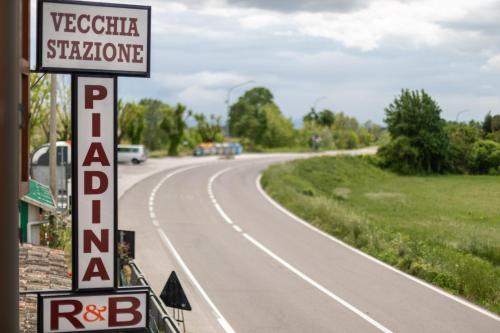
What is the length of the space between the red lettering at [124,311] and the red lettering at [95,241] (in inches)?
24.9

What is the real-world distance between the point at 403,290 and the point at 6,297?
1617 cm

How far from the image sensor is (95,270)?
29.2ft

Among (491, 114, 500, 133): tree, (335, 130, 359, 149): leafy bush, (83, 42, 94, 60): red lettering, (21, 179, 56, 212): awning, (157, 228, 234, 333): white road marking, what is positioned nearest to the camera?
(83, 42, 94, 60): red lettering

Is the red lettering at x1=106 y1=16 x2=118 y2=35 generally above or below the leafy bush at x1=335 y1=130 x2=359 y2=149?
above

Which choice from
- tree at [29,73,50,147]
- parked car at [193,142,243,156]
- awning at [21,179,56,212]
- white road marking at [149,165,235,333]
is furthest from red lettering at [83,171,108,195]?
parked car at [193,142,243,156]

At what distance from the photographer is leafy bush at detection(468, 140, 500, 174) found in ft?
101

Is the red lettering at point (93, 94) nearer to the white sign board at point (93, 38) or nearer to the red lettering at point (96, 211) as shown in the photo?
the white sign board at point (93, 38)

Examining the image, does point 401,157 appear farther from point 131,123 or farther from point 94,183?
point 94,183

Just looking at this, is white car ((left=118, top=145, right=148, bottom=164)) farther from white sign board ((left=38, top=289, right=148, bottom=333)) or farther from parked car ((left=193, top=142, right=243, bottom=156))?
white sign board ((left=38, top=289, right=148, bottom=333))

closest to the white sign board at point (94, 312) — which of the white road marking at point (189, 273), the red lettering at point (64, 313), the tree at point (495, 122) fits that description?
the red lettering at point (64, 313)

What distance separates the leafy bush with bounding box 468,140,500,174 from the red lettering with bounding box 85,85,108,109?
24700mm

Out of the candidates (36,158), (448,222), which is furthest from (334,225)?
(36,158)

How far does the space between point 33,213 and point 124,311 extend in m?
13.1

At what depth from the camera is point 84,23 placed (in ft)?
28.8
